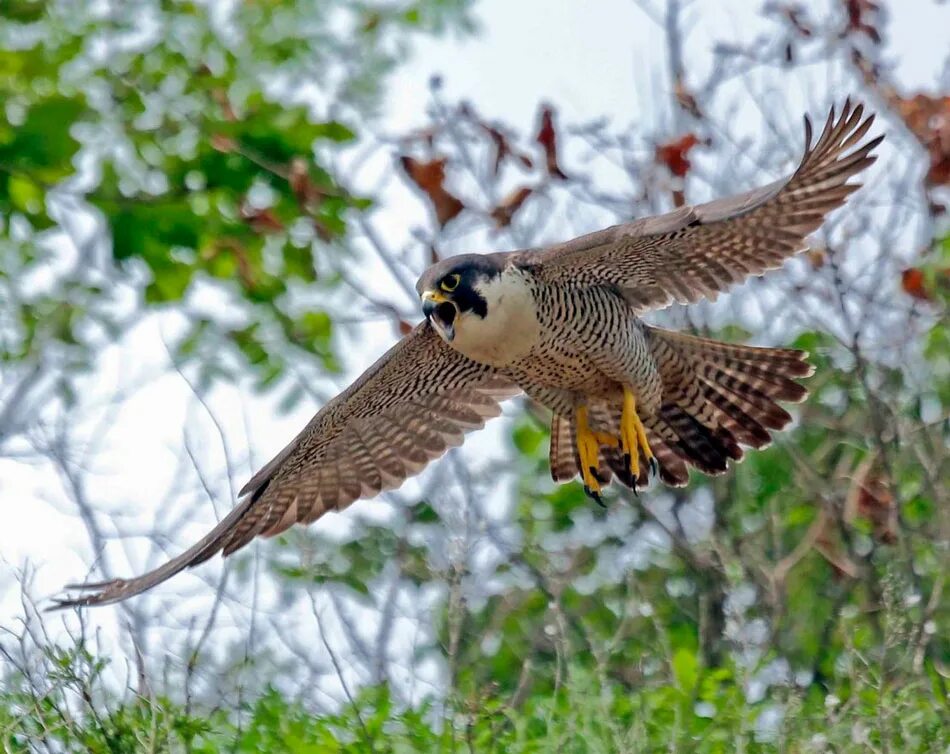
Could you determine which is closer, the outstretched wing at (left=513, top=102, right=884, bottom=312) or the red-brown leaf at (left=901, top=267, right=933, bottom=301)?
the outstretched wing at (left=513, top=102, right=884, bottom=312)

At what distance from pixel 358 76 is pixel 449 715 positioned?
6.23 meters

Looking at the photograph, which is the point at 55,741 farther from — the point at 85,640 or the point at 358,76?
the point at 358,76

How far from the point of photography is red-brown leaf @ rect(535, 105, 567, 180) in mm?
7703

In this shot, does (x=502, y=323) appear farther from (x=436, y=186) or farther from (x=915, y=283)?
(x=915, y=283)

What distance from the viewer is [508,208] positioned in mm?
7672

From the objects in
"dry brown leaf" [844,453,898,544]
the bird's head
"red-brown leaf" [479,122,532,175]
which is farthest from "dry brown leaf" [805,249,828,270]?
the bird's head

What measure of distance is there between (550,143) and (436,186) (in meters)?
0.65

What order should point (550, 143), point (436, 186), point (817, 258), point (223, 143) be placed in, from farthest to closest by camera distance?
point (223, 143) < point (817, 258) < point (550, 143) < point (436, 186)

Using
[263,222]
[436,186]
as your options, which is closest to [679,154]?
[436,186]

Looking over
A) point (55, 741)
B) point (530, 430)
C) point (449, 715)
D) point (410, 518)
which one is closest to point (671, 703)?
point (449, 715)

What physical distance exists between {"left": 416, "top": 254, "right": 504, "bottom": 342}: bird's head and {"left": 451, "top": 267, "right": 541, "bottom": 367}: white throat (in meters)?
0.01

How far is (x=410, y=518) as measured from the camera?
8.62 meters

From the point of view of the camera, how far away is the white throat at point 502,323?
6118 mm

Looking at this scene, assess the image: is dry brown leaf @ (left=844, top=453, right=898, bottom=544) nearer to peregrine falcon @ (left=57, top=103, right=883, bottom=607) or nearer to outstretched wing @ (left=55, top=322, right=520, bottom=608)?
peregrine falcon @ (left=57, top=103, right=883, bottom=607)
